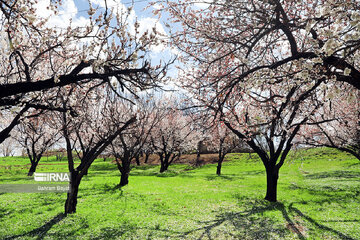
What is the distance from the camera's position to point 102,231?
911 cm

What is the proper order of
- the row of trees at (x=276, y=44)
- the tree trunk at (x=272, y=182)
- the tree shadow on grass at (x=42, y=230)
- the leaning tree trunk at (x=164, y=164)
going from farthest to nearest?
1. the leaning tree trunk at (x=164, y=164)
2. the tree trunk at (x=272, y=182)
3. the tree shadow on grass at (x=42, y=230)
4. the row of trees at (x=276, y=44)

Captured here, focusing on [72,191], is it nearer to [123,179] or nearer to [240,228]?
[240,228]

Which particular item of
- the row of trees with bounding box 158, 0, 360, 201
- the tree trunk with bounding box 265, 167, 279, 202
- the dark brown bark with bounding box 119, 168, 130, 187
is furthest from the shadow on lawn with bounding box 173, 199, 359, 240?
the dark brown bark with bounding box 119, 168, 130, 187

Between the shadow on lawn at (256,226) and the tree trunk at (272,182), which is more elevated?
the tree trunk at (272,182)

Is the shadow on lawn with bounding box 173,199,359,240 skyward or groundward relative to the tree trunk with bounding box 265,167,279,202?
groundward

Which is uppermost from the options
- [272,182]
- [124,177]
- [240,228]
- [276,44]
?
[276,44]

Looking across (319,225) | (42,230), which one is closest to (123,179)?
(42,230)

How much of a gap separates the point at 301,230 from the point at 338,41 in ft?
27.5

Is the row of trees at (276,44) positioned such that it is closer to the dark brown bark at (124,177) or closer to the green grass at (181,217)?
the green grass at (181,217)

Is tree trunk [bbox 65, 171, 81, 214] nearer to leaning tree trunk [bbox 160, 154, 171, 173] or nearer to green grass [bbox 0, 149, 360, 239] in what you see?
green grass [bbox 0, 149, 360, 239]

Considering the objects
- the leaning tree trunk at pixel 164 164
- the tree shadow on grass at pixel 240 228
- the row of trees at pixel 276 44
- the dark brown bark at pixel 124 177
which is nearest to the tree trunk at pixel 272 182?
the tree shadow on grass at pixel 240 228

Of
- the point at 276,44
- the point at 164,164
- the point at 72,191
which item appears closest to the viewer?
the point at 276,44

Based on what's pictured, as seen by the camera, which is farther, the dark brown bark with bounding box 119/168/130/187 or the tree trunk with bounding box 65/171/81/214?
the dark brown bark with bounding box 119/168/130/187

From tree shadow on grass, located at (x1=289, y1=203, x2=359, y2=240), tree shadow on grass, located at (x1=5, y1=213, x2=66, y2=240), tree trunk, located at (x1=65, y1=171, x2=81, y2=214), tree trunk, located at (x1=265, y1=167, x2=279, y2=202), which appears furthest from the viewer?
tree trunk, located at (x1=265, y1=167, x2=279, y2=202)
